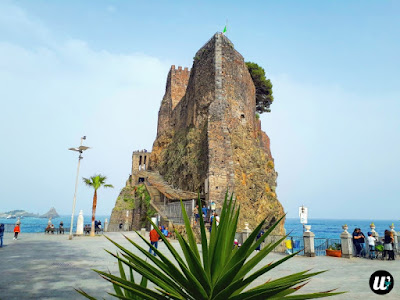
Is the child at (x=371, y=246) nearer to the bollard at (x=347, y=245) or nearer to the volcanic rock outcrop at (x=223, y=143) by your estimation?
the bollard at (x=347, y=245)

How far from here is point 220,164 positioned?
85.4 feet

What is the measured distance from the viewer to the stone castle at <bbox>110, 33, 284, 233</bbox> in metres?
25.9

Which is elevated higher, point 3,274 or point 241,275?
point 241,275

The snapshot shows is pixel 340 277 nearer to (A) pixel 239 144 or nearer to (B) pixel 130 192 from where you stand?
(A) pixel 239 144

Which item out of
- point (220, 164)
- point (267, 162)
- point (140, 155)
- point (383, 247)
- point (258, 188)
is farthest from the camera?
point (140, 155)

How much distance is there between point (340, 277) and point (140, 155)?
63.1 meters

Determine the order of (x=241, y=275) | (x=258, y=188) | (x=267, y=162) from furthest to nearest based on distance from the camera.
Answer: (x=267, y=162), (x=258, y=188), (x=241, y=275)

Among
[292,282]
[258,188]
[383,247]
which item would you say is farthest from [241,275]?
[258,188]

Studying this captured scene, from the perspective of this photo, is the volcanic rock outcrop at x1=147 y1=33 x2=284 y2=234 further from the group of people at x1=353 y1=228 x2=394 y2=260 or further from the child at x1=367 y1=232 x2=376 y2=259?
the child at x1=367 y1=232 x2=376 y2=259

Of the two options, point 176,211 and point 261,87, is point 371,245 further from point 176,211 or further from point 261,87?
point 261,87

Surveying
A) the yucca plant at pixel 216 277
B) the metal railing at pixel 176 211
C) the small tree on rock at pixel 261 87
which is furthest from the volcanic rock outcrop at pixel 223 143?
the yucca plant at pixel 216 277

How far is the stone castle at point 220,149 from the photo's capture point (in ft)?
85.1

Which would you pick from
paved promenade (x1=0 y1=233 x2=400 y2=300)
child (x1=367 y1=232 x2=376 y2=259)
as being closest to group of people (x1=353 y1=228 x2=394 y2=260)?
child (x1=367 y1=232 x2=376 y2=259)

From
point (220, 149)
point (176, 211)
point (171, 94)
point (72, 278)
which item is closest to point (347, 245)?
point (72, 278)
